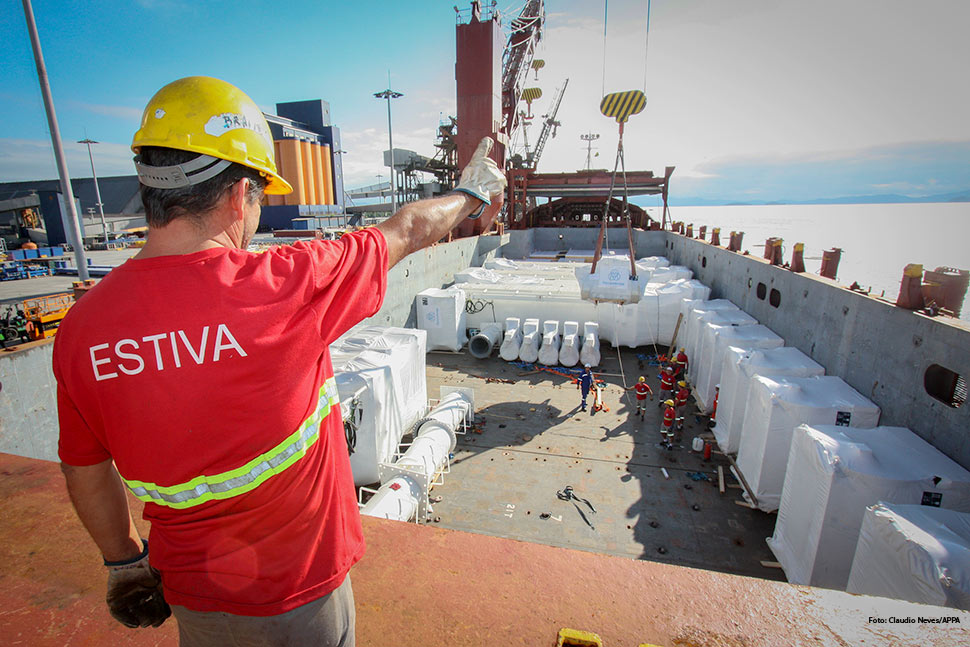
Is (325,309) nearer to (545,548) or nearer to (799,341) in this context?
(545,548)

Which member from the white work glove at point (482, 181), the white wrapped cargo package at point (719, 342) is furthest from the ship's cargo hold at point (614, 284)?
the white work glove at point (482, 181)

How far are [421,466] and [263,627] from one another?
16.3 feet

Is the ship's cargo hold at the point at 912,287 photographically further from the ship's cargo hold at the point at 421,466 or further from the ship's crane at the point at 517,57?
the ship's crane at the point at 517,57

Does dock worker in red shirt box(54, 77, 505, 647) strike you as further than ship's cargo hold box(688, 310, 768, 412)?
No

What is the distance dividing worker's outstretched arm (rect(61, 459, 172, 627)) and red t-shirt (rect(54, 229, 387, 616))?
7 cm

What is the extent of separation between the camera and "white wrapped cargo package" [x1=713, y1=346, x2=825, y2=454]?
6.43 m

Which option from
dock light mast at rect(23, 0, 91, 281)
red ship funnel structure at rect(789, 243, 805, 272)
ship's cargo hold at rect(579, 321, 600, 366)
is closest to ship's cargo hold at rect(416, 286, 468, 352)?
ship's cargo hold at rect(579, 321, 600, 366)

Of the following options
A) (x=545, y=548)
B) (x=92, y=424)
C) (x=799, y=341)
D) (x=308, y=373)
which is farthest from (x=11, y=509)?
(x=799, y=341)

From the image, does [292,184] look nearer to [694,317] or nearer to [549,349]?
[549,349]

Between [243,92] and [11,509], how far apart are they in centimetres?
222

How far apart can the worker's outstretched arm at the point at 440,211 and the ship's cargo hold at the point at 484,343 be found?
9760mm

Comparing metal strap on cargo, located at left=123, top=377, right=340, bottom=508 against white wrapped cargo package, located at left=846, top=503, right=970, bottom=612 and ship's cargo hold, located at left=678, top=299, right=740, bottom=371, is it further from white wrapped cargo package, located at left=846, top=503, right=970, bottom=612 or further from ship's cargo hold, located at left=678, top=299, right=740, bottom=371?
ship's cargo hold, located at left=678, top=299, right=740, bottom=371

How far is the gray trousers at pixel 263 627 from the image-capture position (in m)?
1.02

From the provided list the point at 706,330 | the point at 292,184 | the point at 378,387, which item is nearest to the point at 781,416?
the point at 706,330
